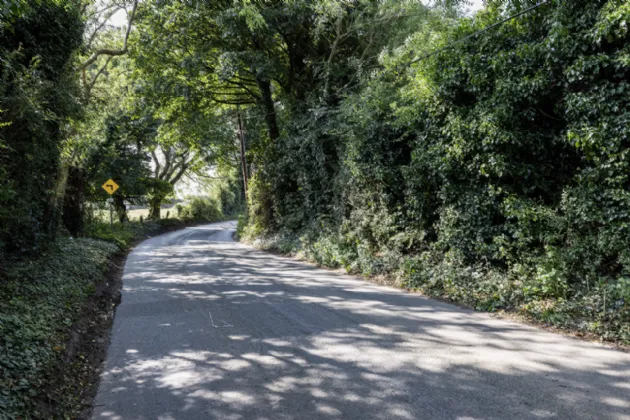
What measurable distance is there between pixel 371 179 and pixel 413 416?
24.8 feet

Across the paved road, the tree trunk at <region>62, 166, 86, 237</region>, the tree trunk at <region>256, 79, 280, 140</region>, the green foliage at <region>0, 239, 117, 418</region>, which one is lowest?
the paved road

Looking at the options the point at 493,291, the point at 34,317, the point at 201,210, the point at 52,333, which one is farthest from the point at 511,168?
the point at 201,210

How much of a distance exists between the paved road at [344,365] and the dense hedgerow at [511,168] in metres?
0.96

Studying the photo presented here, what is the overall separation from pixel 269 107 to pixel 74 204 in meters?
9.23

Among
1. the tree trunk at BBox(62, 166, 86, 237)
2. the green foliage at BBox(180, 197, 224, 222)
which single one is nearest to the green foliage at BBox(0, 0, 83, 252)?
the tree trunk at BBox(62, 166, 86, 237)

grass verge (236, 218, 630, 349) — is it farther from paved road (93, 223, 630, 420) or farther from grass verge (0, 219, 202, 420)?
grass verge (0, 219, 202, 420)

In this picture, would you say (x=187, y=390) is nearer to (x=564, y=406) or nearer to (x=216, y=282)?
(x=564, y=406)

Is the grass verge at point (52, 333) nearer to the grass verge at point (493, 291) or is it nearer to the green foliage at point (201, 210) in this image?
the grass verge at point (493, 291)

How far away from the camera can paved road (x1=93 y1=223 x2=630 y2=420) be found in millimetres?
3389

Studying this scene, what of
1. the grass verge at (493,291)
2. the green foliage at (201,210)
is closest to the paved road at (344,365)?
the grass verge at (493,291)

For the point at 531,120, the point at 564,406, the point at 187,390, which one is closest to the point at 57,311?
the point at 187,390

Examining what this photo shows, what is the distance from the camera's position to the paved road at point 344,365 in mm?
3389

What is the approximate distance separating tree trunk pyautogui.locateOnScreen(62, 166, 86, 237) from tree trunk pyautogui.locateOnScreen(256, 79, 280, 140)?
318 inches

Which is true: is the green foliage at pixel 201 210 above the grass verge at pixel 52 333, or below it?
above
